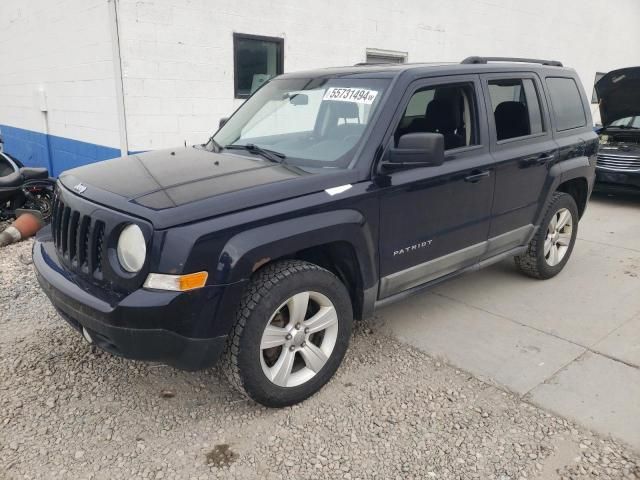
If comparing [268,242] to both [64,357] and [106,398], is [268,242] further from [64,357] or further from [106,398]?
[64,357]

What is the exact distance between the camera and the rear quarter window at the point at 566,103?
456 centimetres

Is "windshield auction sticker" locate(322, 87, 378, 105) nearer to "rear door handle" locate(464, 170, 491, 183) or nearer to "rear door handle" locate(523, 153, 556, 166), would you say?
"rear door handle" locate(464, 170, 491, 183)

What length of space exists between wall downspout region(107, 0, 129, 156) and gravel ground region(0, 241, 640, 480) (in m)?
3.67

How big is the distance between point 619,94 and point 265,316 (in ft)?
25.7

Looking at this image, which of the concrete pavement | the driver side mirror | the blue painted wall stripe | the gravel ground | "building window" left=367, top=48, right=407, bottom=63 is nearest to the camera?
the gravel ground

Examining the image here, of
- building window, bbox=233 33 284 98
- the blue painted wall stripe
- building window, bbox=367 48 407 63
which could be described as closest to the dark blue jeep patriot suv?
building window, bbox=233 33 284 98

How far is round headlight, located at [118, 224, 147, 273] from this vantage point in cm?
253

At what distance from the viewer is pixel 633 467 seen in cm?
259

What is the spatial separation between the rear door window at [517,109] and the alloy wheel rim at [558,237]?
93cm

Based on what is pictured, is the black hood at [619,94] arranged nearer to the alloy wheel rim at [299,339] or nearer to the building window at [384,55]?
the building window at [384,55]

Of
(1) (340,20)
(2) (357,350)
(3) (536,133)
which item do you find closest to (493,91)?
(3) (536,133)

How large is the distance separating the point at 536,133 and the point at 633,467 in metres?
2.63

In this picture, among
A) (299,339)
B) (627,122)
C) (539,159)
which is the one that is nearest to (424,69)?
(539,159)

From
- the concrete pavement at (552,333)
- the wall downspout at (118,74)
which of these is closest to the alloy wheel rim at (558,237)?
the concrete pavement at (552,333)
